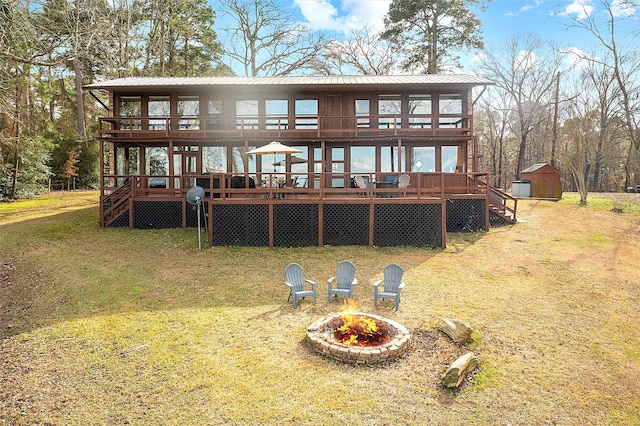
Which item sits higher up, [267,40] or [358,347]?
[267,40]

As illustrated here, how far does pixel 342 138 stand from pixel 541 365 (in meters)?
12.2

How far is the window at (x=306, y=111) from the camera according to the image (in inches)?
689

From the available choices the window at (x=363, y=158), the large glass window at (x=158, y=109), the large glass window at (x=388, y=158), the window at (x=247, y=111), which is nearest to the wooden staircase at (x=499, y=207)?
the large glass window at (x=388, y=158)

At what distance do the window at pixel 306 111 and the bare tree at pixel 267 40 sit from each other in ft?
36.1

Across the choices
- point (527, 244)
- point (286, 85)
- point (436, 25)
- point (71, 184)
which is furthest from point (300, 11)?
point (527, 244)

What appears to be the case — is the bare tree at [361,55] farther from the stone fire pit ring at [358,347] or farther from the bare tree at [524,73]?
the stone fire pit ring at [358,347]

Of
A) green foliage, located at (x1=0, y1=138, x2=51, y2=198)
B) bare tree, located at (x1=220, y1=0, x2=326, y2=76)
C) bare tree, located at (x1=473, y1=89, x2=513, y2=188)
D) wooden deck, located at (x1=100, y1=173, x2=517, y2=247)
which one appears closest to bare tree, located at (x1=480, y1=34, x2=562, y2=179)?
bare tree, located at (x1=473, y1=89, x2=513, y2=188)

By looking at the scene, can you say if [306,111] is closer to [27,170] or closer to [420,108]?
[420,108]

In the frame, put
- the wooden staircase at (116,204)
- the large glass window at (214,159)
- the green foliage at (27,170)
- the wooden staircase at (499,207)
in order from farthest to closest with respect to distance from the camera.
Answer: the green foliage at (27,170) → the large glass window at (214,159) → the wooden staircase at (499,207) → the wooden staircase at (116,204)

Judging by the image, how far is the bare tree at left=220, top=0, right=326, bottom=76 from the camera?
26.9 meters

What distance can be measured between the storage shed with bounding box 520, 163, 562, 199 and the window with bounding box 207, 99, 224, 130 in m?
20.2

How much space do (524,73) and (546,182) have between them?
1232 cm

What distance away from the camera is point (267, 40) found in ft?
89.9

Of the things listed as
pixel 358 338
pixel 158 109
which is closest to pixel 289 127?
pixel 158 109
